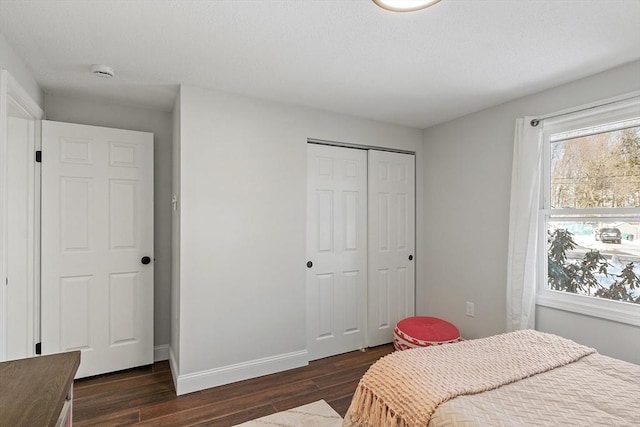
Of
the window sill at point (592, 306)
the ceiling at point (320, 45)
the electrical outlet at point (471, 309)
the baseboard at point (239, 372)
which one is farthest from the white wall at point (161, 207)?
the window sill at point (592, 306)

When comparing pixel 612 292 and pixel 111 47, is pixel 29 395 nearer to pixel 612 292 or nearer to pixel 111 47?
pixel 111 47

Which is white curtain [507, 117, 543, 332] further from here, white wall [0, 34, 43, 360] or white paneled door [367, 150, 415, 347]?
white wall [0, 34, 43, 360]

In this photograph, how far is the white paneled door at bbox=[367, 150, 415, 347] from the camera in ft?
11.4

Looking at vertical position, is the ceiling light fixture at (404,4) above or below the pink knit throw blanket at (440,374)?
above

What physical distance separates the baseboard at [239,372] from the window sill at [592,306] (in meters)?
2.07

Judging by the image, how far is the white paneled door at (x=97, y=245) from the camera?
2.64m

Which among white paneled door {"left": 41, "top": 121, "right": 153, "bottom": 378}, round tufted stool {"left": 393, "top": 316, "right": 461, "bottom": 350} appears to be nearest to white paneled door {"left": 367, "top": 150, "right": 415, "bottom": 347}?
round tufted stool {"left": 393, "top": 316, "right": 461, "bottom": 350}

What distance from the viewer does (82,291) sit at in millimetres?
2736

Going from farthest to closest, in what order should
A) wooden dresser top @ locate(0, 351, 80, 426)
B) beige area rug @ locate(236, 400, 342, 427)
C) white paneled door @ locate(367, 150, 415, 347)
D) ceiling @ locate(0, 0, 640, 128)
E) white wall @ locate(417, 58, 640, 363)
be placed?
white paneled door @ locate(367, 150, 415, 347)
white wall @ locate(417, 58, 640, 363)
beige area rug @ locate(236, 400, 342, 427)
ceiling @ locate(0, 0, 640, 128)
wooden dresser top @ locate(0, 351, 80, 426)

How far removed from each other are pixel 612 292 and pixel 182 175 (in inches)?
127

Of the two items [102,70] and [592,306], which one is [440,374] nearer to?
[592,306]

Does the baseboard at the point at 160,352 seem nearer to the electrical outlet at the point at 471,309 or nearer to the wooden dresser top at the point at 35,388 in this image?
the wooden dresser top at the point at 35,388

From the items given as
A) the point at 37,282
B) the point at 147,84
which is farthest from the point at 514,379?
the point at 37,282

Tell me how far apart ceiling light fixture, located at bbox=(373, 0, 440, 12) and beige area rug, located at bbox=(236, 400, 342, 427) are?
2.40 m
